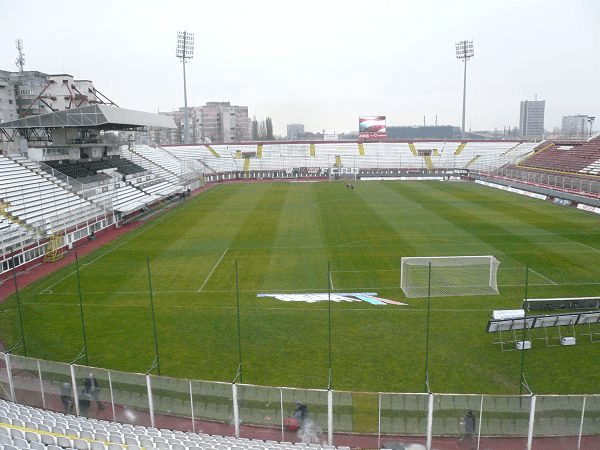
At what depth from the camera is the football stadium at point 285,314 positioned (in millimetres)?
9844

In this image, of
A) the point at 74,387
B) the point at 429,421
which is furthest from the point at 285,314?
the point at 429,421

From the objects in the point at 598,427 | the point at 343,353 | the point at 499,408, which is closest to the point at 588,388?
the point at 598,427

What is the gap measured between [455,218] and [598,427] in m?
27.9

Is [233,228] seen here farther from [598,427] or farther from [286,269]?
[598,427]

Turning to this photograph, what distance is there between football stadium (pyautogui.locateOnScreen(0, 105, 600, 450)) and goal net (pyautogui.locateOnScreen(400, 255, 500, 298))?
100mm

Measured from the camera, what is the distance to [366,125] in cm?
9762

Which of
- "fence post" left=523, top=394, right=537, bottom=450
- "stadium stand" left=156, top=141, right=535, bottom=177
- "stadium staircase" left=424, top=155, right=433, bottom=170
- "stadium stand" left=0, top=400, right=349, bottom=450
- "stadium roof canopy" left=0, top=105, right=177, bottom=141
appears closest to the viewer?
"stadium stand" left=0, top=400, right=349, bottom=450

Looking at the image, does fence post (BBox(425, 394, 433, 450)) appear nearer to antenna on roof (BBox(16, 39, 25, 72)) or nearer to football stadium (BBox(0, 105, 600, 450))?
football stadium (BBox(0, 105, 600, 450))

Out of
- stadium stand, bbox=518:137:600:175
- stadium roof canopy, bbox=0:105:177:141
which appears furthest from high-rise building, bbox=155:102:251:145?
stadium roof canopy, bbox=0:105:177:141

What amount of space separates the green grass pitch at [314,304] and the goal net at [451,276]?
552 mm

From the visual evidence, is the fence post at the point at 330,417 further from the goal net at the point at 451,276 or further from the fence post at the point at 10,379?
the goal net at the point at 451,276

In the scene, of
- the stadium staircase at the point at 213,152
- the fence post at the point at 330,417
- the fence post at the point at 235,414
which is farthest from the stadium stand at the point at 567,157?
the fence post at the point at 235,414

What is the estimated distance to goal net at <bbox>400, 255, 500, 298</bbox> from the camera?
65.1 feet

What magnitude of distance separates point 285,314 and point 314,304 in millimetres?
1475
